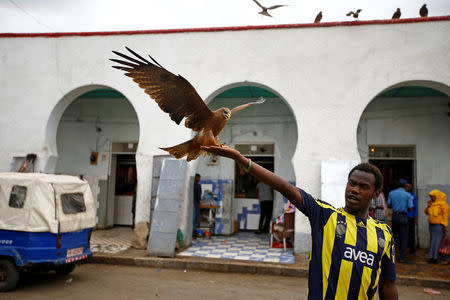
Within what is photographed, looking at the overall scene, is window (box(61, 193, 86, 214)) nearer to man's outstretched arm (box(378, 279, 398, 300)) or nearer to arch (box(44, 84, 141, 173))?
arch (box(44, 84, 141, 173))

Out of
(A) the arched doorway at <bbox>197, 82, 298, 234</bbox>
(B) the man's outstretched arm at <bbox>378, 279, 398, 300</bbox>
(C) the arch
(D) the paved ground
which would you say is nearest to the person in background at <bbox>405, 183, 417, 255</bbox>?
(D) the paved ground

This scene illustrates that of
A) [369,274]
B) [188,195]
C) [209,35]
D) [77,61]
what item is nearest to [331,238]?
[369,274]

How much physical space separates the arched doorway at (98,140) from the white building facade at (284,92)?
33.3 inches

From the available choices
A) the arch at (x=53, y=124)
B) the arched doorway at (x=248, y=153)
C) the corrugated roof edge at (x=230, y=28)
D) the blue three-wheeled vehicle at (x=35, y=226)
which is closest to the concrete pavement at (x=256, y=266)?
the blue three-wheeled vehicle at (x=35, y=226)

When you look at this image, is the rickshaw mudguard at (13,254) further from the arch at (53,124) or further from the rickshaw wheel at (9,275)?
the arch at (53,124)

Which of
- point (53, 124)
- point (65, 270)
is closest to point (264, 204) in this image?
point (65, 270)

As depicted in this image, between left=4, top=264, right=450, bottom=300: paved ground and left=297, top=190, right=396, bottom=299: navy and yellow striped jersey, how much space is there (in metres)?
4.34

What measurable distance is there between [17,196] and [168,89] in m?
4.60

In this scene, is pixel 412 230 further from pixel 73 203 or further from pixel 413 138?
pixel 73 203

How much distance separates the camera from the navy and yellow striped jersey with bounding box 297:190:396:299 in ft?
6.96

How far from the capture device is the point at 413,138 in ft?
34.2

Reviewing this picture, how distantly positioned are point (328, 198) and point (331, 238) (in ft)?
20.0

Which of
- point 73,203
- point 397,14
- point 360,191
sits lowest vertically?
point 73,203

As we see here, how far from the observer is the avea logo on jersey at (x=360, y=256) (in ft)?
7.00
